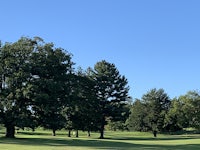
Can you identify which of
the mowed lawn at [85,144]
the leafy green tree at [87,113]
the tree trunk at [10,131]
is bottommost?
the mowed lawn at [85,144]

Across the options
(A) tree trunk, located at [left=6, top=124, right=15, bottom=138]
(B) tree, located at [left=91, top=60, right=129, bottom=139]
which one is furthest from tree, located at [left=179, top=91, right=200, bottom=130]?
(A) tree trunk, located at [left=6, top=124, right=15, bottom=138]

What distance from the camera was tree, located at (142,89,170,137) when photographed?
9681 centimetres

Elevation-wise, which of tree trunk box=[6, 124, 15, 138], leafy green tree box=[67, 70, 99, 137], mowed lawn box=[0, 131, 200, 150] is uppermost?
leafy green tree box=[67, 70, 99, 137]

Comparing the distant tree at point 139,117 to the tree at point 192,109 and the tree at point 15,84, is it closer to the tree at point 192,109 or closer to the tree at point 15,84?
the tree at point 192,109

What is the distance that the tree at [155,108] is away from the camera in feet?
318

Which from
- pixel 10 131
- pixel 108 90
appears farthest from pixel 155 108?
pixel 10 131

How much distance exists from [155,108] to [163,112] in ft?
7.82

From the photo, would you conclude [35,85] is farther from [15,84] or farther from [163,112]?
[163,112]

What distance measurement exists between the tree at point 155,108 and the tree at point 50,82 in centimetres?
4500

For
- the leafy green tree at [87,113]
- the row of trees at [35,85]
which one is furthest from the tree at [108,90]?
the row of trees at [35,85]

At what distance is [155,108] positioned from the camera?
98.9 meters

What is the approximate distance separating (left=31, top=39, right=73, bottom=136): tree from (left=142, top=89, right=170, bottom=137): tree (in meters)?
45.0

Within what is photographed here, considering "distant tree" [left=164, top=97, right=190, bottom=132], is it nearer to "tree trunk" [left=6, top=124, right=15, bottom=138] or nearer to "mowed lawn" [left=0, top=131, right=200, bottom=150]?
"mowed lawn" [left=0, top=131, right=200, bottom=150]

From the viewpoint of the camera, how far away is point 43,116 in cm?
5409
